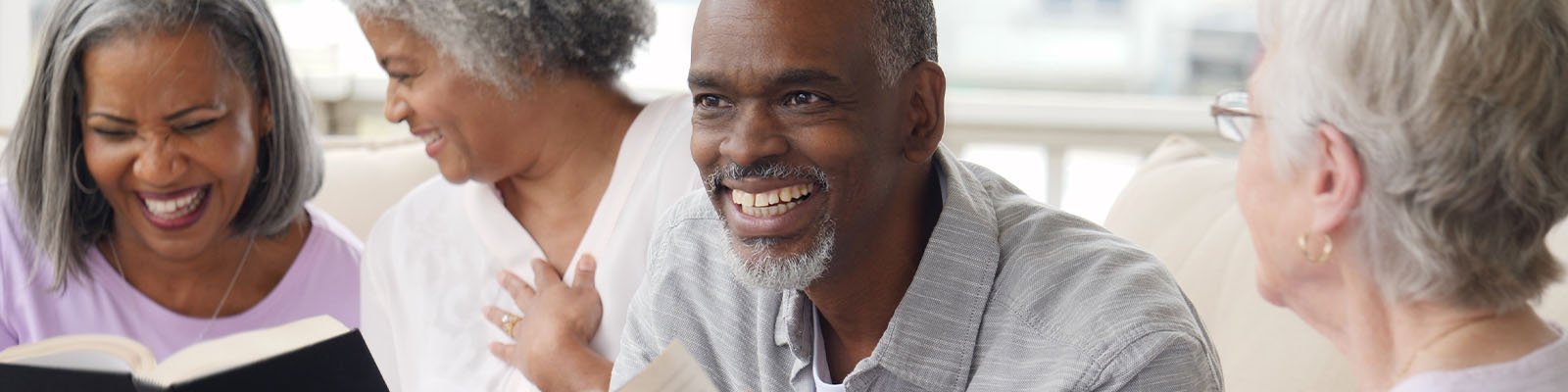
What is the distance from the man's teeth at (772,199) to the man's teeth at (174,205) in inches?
45.5

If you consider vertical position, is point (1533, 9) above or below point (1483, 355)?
above

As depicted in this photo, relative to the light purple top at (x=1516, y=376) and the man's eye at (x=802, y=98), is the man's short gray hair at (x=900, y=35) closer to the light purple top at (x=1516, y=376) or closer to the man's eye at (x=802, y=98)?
the man's eye at (x=802, y=98)

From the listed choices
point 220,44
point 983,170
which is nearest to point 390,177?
point 220,44

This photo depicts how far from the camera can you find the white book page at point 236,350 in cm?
121

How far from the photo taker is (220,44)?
214 cm

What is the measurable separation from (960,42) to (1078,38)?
27cm

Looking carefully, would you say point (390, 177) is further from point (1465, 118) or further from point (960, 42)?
point (1465, 118)

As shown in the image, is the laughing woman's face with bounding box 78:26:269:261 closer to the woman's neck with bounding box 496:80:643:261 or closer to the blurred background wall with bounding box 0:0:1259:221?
the woman's neck with bounding box 496:80:643:261

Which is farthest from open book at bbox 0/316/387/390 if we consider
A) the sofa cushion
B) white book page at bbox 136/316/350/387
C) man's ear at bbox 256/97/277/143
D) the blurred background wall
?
the blurred background wall

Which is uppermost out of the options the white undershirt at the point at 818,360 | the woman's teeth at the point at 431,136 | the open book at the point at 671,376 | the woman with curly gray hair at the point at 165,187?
the open book at the point at 671,376

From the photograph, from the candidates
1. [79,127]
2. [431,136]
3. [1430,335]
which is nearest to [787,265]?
[1430,335]

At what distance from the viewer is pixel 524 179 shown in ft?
6.79

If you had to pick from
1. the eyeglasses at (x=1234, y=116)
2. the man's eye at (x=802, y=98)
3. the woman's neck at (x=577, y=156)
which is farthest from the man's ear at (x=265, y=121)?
the eyeglasses at (x=1234, y=116)

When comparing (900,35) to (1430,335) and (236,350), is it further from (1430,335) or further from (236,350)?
(236,350)
